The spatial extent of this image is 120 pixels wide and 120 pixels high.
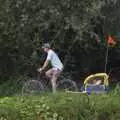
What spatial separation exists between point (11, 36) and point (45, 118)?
8594mm

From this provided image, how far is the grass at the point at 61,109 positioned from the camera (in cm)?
1012

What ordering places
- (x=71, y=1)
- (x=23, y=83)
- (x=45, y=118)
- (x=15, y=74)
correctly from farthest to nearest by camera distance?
(x=15, y=74)
(x=23, y=83)
(x=71, y=1)
(x=45, y=118)

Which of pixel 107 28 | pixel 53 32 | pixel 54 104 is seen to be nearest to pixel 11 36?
pixel 53 32

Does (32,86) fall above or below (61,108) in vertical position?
below

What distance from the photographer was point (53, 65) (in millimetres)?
17141

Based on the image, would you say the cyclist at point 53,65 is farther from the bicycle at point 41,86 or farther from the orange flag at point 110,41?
the orange flag at point 110,41

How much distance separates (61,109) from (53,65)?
6.97 m

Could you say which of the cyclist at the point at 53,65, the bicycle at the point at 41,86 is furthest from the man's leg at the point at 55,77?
the bicycle at the point at 41,86

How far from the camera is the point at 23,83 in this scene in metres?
18.6

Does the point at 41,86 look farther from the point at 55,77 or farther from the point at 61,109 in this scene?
the point at 61,109

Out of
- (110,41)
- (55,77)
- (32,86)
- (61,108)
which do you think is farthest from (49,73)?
(61,108)

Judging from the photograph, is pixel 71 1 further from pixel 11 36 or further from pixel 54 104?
pixel 54 104

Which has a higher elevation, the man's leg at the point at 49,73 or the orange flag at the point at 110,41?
the orange flag at the point at 110,41

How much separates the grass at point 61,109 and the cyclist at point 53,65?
20.8 feet
